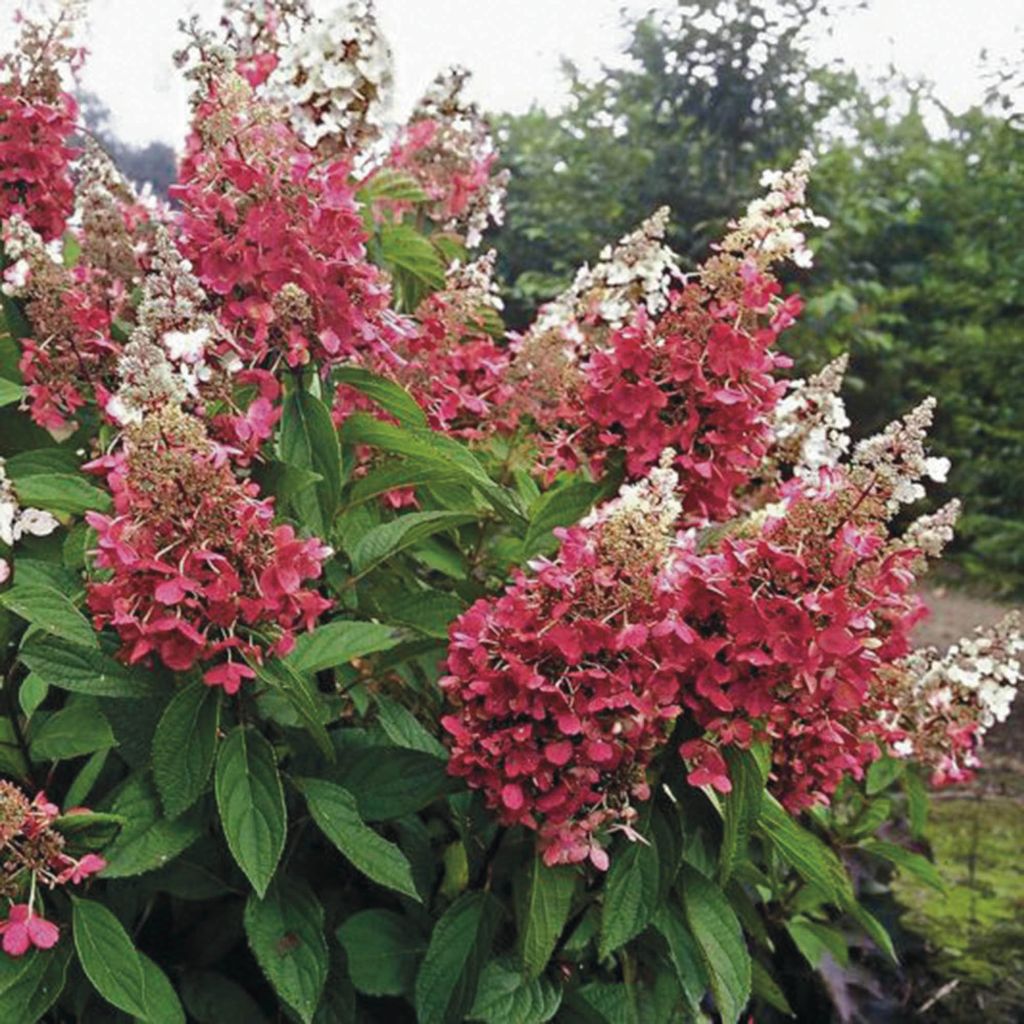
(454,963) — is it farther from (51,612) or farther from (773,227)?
(773,227)

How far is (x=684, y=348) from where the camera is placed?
1.49m

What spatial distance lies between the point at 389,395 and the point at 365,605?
10.1 inches

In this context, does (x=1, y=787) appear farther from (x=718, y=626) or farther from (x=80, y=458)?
(x=718, y=626)

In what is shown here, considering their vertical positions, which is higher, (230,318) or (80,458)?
(230,318)

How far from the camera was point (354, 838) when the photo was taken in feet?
4.07

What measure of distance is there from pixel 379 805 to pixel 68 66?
1.22m

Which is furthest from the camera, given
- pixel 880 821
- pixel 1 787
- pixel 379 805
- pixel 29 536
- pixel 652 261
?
pixel 880 821

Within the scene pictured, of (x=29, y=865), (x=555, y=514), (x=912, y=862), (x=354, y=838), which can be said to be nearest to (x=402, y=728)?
(x=354, y=838)

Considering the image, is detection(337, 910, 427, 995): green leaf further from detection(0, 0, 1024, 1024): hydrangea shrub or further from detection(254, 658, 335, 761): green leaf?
detection(254, 658, 335, 761): green leaf

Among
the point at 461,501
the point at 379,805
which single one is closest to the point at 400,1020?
the point at 379,805

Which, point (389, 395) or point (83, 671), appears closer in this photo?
point (83, 671)

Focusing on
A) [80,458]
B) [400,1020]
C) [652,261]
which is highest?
[652,261]

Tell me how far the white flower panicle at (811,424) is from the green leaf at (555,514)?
0.34m

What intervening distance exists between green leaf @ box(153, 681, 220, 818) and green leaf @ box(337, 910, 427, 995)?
32 centimetres
